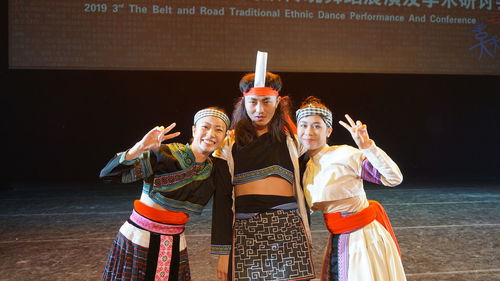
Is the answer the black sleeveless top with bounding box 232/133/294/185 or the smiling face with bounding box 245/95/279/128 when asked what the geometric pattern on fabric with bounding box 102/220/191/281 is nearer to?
the black sleeveless top with bounding box 232/133/294/185

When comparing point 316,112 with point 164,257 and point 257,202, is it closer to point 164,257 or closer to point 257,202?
point 257,202

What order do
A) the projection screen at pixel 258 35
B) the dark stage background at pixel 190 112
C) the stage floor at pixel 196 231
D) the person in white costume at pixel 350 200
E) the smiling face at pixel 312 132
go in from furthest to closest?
the dark stage background at pixel 190 112 < the projection screen at pixel 258 35 < the stage floor at pixel 196 231 < the smiling face at pixel 312 132 < the person in white costume at pixel 350 200

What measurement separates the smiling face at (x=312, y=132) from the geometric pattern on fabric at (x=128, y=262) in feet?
2.27

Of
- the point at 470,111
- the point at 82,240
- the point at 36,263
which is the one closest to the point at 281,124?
the point at 36,263

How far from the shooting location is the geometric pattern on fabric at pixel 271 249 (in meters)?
1.51

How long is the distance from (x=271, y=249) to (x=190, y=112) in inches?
159

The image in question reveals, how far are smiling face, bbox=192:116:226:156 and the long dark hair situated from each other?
10 cm

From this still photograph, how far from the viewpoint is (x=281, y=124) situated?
5.65ft

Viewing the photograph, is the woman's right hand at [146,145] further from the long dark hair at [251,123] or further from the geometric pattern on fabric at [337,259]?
the geometric pattern on fabric at [337,259]

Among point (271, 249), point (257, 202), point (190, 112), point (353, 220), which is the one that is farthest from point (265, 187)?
point (190, 112)

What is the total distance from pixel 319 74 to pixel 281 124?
151 inches

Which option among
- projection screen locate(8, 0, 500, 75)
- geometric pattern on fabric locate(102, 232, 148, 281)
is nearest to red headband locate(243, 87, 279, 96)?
geometric pattern on fabric locate(102, 232, 148, 281)

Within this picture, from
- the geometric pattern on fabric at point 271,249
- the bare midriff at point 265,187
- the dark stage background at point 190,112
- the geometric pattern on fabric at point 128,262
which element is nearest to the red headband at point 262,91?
the bare midriff at point 265,187

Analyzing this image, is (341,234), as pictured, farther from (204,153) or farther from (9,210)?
(9,210)
